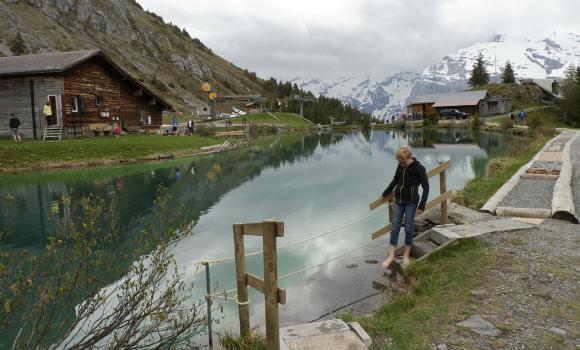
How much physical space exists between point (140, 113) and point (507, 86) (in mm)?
93875

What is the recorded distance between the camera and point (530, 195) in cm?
1445

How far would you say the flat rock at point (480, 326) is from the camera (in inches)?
240

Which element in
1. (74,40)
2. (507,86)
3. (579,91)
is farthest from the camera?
(507,86)

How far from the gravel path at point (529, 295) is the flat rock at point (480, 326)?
0.07 meters

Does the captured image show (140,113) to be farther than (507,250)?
Yes

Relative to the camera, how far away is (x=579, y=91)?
61594mm

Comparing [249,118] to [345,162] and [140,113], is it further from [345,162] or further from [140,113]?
[345,162]

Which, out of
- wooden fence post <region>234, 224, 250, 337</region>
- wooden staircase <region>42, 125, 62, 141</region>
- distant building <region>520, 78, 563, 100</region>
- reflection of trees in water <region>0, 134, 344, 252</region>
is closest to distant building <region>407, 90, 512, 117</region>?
distant building <region>520, 78, 563, 100</region>

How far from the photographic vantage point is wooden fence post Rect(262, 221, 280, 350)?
5.77 metres

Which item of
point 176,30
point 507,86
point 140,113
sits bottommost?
point 140,113

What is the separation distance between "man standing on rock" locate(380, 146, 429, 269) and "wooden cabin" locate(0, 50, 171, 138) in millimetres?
32664

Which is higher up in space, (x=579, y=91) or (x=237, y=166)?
(x=579, y=91)

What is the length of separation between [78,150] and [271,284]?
29.6 meters

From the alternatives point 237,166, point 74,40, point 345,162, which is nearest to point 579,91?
point 345,162
